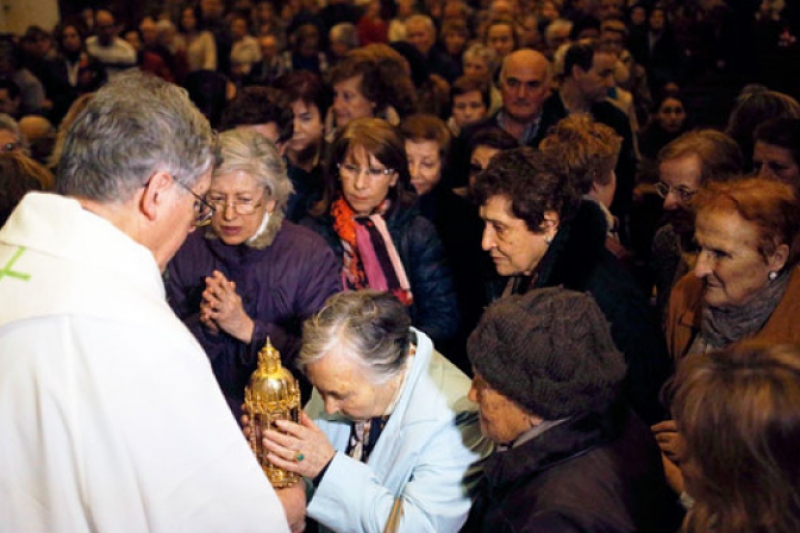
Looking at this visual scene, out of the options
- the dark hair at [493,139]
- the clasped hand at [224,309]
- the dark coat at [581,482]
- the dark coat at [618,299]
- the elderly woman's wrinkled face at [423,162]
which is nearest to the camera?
the dark coat at [581,482]

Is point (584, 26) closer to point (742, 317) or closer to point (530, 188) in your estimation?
point (530, 188)

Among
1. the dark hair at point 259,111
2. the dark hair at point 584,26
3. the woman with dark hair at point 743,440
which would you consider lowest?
the dark hair at point 584,26

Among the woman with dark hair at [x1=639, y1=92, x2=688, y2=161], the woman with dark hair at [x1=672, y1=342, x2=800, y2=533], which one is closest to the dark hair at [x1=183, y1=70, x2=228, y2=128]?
the woman with dark hair at [x1=639, y1=92, x2=688, y2=161]

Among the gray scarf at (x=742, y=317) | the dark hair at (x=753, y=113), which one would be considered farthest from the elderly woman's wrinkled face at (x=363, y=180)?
the dark hair at (x=753, y=113)

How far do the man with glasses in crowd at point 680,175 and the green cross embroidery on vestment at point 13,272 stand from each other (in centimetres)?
266

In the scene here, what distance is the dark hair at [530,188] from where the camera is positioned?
3.50 meters

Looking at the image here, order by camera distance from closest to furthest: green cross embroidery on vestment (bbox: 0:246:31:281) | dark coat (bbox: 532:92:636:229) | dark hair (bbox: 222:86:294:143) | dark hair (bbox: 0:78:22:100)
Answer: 1. green cross embroidery on vestment (bbox: 0:246:31:281)
2. dark hair (bbox: 222:86:294:143)
3. dark coat (bbox: 532:92:636:229)
4. dark hair (bbox: 0:78:22:100)

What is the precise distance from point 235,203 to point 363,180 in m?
0.82

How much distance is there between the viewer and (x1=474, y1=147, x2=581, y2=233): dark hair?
11.5 ft

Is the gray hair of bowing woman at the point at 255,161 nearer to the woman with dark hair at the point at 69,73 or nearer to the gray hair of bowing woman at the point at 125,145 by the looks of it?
the gray hair of bowing woman at the point at 125,145

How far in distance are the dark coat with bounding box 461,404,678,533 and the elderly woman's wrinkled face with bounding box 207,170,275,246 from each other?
157cm

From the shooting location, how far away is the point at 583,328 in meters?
2.27

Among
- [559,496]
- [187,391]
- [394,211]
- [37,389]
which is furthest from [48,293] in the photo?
[394,211]

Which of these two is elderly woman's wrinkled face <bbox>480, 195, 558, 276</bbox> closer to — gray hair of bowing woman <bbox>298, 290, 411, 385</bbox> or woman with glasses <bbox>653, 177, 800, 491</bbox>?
woman with glasses <bbox>653, 177, 800, 491</bbox>
